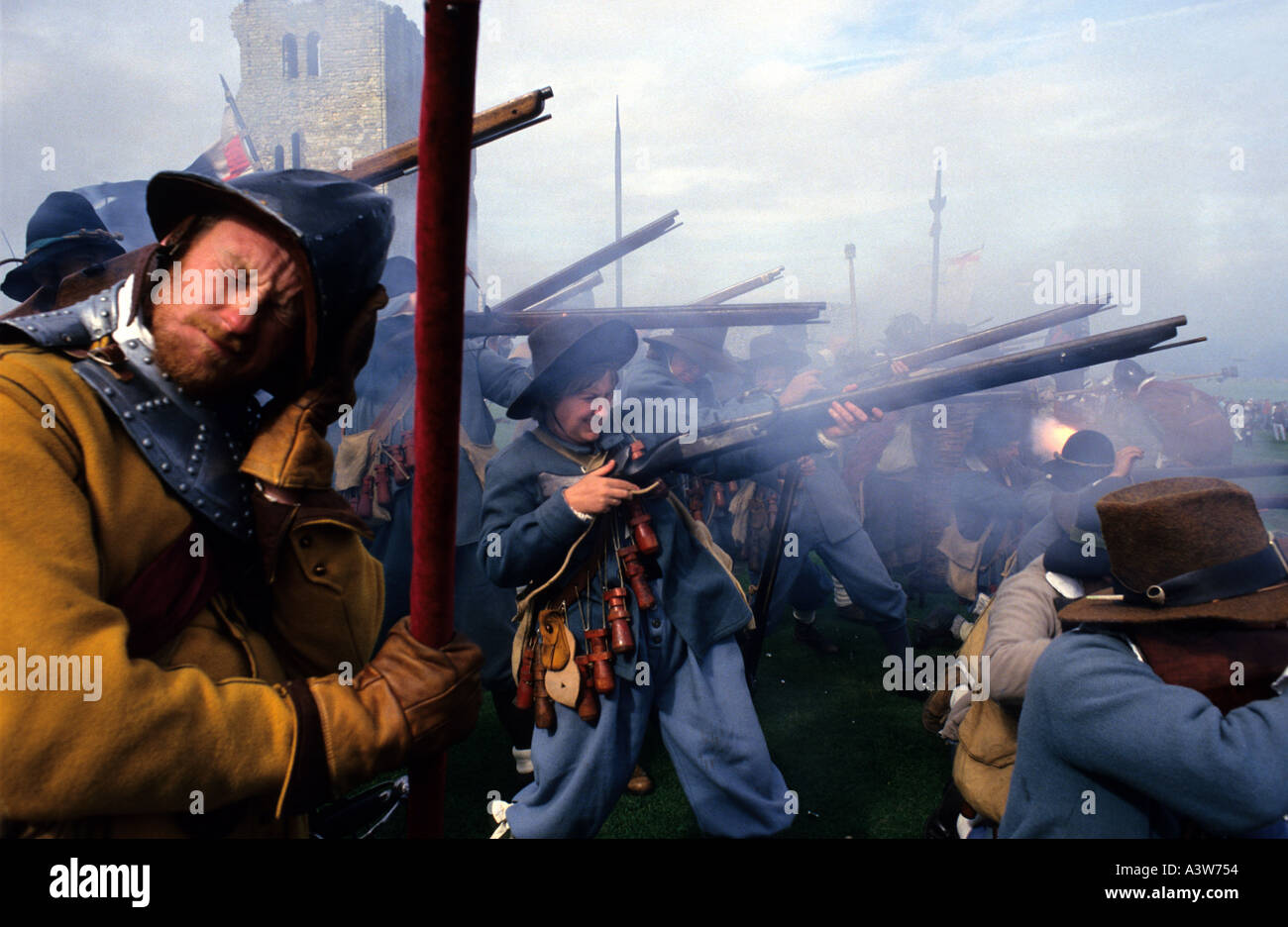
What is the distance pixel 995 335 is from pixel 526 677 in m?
3.58

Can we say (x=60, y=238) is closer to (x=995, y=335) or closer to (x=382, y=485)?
(x=382, y=485)

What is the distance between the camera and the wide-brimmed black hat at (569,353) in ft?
10.8

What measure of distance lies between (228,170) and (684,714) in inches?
447

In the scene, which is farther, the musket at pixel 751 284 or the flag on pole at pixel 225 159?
the flag on pole at pixel 225 159

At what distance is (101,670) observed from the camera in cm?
109

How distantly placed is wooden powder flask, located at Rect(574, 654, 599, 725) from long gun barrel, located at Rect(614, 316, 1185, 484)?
794 mm

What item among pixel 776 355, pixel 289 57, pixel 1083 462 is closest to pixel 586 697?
pixel 1083 462

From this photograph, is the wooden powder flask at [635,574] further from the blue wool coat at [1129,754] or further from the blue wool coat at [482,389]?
the blue wool coat at [482,389]

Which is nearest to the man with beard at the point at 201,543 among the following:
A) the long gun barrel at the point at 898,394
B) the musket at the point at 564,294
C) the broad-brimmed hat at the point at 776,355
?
the long gun barrel at the point at 898,394

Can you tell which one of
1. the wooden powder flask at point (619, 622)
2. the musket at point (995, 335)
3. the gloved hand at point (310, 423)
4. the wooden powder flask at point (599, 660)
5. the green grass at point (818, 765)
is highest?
the musket at point (995, 335)

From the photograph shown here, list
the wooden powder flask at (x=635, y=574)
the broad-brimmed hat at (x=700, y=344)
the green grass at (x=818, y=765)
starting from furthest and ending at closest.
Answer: the broad-brimmed hat at (x=700, y=344)
the green grass at (x=818, y=765)
the wooden powder flask at (x=635, y=574)

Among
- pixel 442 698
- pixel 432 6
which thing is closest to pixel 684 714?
pixel 442 698

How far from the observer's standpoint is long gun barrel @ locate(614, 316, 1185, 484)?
2732 millimetres

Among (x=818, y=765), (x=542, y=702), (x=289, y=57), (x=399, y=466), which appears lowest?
(x=818, y=765)
